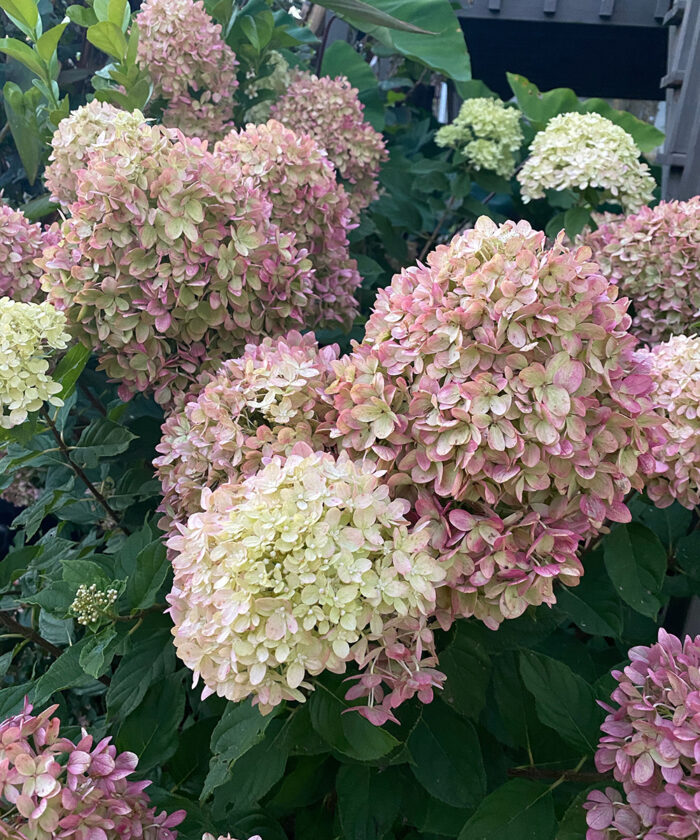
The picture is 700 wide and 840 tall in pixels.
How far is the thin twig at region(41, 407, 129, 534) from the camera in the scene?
829 millimetres

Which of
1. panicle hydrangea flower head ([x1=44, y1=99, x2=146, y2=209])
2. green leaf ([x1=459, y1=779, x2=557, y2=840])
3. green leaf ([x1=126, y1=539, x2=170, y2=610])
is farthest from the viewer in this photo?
panicle hydrangea flower head ([x1=44, y1=99, x2=146, y2=209])

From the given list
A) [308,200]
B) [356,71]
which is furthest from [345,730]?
[356,71]

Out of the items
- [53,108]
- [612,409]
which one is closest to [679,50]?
[53,108]

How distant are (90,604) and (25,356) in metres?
0.25

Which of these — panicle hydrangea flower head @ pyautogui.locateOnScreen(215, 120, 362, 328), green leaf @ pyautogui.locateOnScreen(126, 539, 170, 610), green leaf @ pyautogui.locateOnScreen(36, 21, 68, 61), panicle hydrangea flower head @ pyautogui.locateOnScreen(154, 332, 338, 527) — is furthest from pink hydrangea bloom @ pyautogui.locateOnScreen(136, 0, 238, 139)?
green leaf @ pyautogui.locateOnScreen(126, 539, 170, 610)

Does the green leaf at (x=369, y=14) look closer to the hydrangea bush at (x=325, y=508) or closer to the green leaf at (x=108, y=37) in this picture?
the hydrangea bush at (x=325, y=508)

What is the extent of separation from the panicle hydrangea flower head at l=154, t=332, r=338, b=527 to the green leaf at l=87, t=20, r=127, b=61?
0.66 m

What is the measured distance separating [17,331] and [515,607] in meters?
0.55

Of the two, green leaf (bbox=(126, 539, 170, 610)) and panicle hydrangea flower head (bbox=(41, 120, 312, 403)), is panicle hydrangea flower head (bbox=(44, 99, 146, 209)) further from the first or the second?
green leaf (bbox=(126, 539, 170, 610))

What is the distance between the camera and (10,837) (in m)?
0.48

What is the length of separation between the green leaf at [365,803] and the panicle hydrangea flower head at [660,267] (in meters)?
0.75

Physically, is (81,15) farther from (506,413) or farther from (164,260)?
(506,413)

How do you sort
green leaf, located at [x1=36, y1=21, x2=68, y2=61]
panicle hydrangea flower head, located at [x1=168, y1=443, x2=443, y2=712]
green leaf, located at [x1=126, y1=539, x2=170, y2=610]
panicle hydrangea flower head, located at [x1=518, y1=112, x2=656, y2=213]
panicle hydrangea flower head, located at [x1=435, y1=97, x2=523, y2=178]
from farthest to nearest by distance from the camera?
1. panicle hydrangea flower head, located at [x1=435, y1=97, x2=523, y2=178]
2. panicle hydrangea flower head, located at [x1=518, y1=112, x2=656, y2=213]
3. green leaf, located at [x1=36, y1=21, x2=68, y2=61]
4. green leaf, located at [x1=126, y1=539, x2=170, y2=610]
5. panicle hydrangea flower head, located at [x1=168, y1=443, x2=443, y2=712]

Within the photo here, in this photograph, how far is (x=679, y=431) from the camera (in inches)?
27.7
